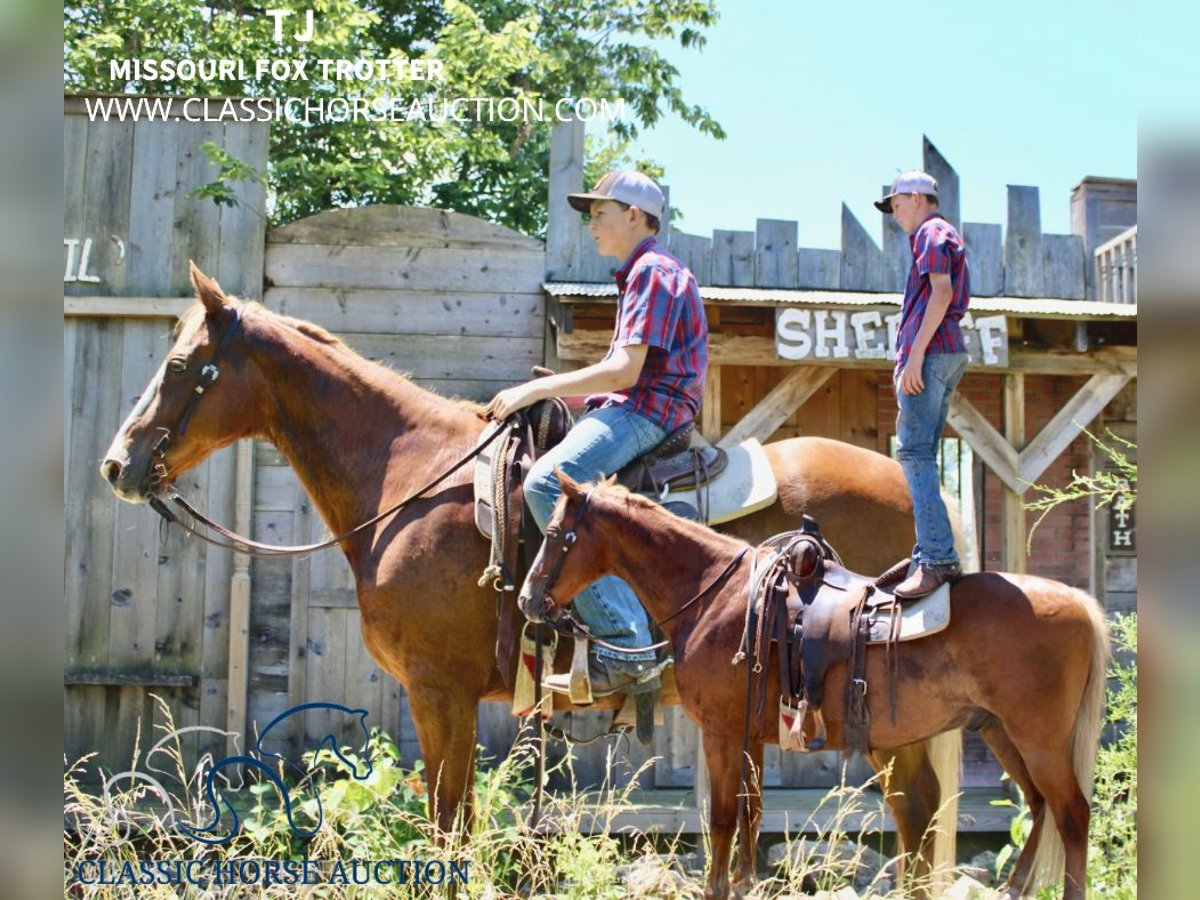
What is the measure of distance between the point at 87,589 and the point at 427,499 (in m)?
4.19

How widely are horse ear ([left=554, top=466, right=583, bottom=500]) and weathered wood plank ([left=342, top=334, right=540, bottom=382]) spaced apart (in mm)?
3864

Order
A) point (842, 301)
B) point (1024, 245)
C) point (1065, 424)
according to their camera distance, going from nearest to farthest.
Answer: point (842, 301) → point (1065, 424) → point (1024, 245)

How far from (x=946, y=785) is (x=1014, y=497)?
3173 mm

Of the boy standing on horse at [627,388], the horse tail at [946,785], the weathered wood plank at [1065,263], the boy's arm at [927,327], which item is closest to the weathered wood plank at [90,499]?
the boy standing on horse at [627,388]

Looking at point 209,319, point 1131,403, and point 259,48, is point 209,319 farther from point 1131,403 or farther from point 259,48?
point 1131,403

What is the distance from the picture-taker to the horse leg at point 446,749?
4141 millimetres

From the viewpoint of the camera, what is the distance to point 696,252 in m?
7.93

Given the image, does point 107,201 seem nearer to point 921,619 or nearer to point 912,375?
point 912,375

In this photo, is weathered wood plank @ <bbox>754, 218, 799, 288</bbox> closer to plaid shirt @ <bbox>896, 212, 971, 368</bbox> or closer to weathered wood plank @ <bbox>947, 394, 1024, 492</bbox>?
weathered wood plank @ <bbox>947, 394, 1024, 492</bbox>

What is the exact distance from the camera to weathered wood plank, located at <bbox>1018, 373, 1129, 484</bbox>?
7152mm

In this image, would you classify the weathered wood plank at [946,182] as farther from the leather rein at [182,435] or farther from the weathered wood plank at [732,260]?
the leather rein at [182,435]

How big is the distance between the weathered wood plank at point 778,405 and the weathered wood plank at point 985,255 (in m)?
1.82

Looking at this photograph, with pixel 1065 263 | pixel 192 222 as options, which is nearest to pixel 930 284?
pixel 1065 263

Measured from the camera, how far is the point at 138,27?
8586 mm
